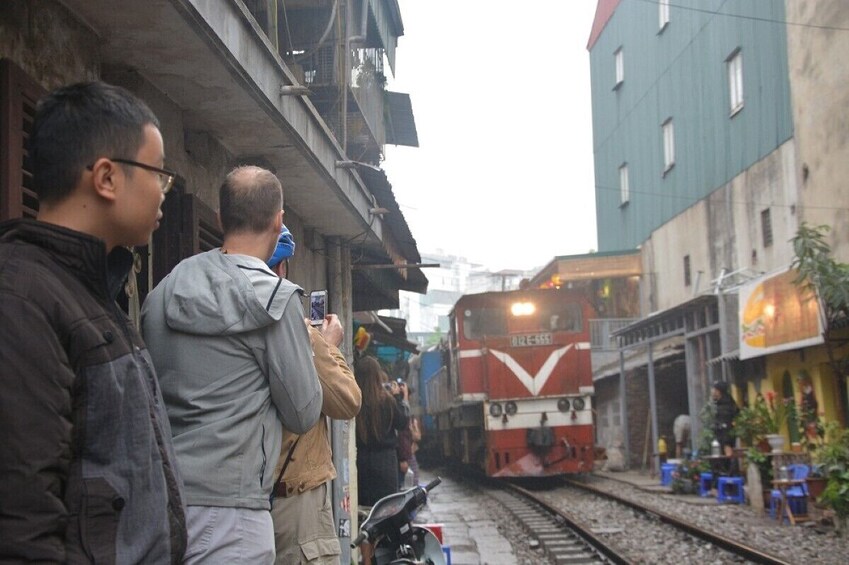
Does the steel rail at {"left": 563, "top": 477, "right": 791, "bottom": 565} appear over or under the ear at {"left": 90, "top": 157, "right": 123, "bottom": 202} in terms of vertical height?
under

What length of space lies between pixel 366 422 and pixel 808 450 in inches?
319

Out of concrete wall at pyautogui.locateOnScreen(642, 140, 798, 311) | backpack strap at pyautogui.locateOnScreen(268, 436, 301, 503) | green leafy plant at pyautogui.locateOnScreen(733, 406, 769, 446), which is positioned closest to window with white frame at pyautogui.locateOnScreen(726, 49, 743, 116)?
concrete wall at pyautogui.locateOnScreen(642, 140, 798, 311)

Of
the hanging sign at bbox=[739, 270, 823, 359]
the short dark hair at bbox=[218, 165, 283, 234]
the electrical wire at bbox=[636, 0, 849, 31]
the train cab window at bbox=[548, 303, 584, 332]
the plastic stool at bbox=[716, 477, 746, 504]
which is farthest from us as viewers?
the train cab window at bbox=[548, 303, 584, 332]

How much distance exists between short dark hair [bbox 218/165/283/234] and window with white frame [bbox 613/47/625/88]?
28.5 metres

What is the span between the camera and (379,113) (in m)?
16.5

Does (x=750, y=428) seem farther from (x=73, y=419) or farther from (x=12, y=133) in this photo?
(x=73, y=419)

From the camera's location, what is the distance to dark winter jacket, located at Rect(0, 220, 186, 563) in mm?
1628

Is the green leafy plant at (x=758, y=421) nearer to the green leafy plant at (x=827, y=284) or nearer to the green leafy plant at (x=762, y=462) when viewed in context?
the green leafy plant at (x=762, y=462)

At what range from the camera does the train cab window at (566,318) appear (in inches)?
719

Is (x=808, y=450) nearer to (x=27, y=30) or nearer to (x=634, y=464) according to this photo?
(x=634, y=464)

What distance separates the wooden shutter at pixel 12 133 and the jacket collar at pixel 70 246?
1304 mm

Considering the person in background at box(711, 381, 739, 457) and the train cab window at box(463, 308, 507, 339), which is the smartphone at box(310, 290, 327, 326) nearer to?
the person in background at box(711, 381, 739, 457)

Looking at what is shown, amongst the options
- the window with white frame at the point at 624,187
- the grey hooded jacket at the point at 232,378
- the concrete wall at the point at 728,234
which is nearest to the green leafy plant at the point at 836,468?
the concrete wall at the point at 728,234

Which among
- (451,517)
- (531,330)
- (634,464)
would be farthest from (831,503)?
(634,464)
